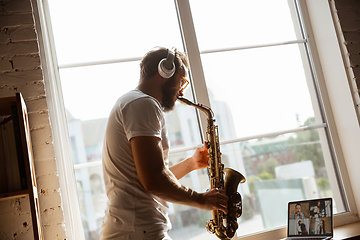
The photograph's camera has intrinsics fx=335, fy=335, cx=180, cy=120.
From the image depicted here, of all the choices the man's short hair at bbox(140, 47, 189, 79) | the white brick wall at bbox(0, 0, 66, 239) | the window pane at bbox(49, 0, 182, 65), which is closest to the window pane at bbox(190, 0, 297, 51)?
the window pane at bbox(49, 0, 182, 65)

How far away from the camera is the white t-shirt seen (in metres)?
1.68

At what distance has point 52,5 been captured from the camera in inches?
103

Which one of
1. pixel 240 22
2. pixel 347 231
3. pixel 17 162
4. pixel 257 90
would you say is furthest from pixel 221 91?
pixel 17 162

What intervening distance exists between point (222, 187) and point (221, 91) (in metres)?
0.90

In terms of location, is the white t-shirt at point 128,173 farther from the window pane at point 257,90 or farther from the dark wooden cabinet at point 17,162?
the window pane at point 257,90

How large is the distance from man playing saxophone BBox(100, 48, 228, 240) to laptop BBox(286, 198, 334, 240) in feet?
2.81

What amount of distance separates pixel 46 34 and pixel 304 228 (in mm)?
2365

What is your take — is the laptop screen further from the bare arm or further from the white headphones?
the white headphones

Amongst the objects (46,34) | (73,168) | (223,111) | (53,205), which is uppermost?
(46,34)

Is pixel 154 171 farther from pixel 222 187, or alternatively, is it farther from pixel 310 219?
pixel 310 219

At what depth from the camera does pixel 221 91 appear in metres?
2.78

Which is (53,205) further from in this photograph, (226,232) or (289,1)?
(289,1)

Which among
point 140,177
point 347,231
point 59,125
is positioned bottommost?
point 347,231

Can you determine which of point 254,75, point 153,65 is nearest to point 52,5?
point 153,65
